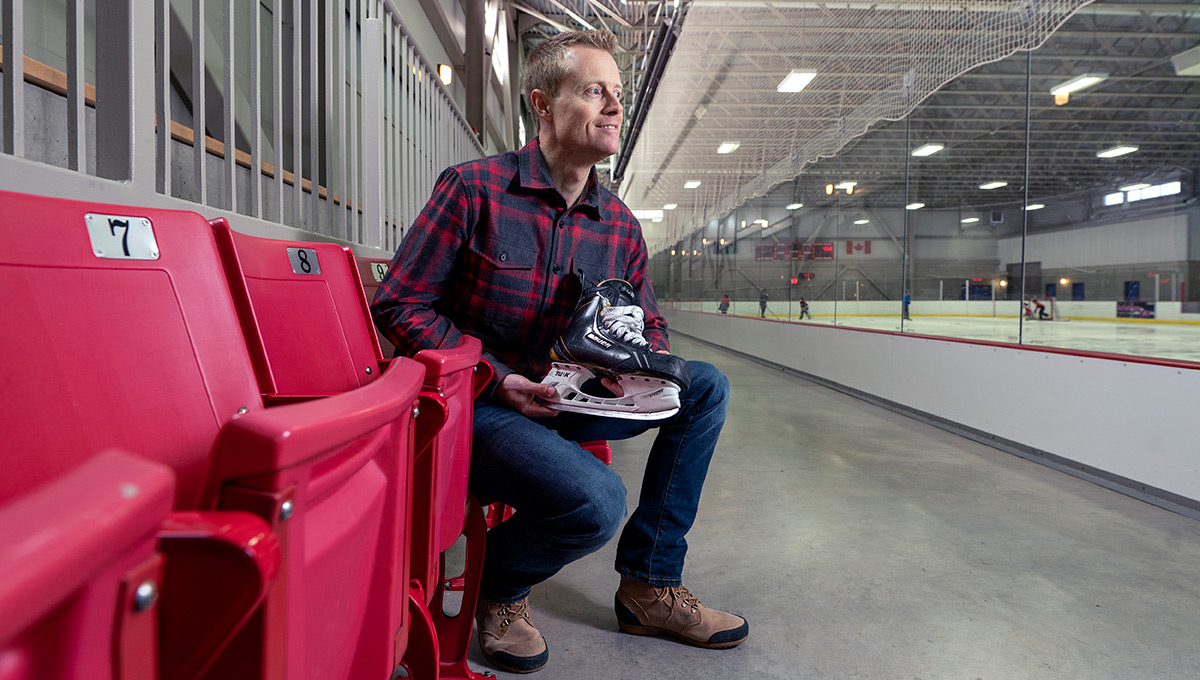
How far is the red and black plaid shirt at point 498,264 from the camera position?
142 centimetres

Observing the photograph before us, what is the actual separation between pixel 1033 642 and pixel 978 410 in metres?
2.85

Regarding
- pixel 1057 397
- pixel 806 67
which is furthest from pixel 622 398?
pixel 806 67

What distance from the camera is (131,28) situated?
1189 millimetres

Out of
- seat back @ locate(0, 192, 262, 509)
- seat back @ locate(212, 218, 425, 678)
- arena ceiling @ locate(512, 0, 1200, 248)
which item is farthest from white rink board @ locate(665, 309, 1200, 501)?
seat back @ locate(0, 192, 262, 509)

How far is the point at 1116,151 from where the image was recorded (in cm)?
343

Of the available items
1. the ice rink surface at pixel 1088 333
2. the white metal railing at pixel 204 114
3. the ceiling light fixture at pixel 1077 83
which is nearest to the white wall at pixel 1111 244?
the ice rink surface at pixel 1088 333

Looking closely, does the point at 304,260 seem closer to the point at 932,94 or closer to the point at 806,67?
the point at 932,94

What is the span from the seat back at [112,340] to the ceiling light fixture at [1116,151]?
13.9 feet

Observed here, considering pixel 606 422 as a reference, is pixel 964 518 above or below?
below

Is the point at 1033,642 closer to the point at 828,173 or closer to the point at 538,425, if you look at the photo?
the point at 538,425

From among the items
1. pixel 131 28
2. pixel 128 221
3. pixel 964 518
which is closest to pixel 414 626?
pixel 128 221

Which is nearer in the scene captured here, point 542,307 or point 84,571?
point 84,571

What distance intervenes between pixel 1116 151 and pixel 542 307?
140 inches

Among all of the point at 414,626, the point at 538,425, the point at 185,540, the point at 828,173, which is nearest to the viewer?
the point at 185,540
